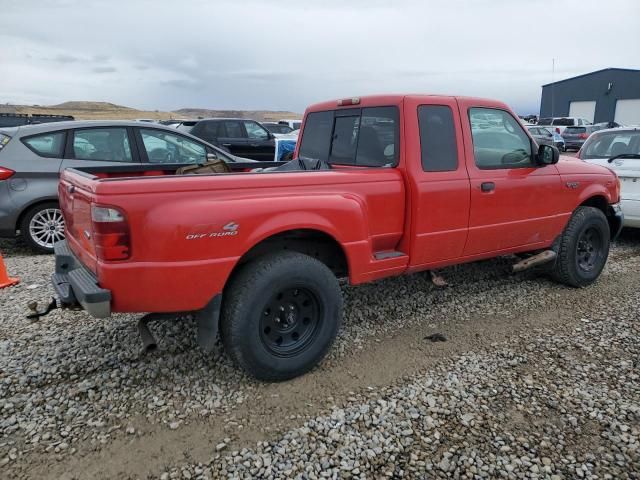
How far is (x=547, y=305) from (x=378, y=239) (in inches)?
83.8

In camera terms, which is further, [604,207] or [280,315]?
[604,207]

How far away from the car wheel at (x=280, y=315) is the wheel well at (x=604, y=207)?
3.38 meters

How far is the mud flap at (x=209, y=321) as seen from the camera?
292 cm

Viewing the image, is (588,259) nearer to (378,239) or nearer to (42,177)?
(378,239)

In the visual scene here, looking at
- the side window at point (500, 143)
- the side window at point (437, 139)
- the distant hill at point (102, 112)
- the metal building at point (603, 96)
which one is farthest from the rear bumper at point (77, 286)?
the distant hill at point (102, 112)

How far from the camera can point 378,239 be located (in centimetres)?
368

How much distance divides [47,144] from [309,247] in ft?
14.7

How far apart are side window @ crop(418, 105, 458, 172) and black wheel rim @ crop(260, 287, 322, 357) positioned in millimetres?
1397

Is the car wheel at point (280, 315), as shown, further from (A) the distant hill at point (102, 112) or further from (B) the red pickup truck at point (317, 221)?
(A) the distant hill at point (102, 112)

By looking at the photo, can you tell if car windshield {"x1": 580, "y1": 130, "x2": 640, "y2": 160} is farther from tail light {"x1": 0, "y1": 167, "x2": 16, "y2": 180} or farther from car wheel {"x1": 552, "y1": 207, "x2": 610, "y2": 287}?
tail light {"x1": 0, "y1": 167, "x2": 16, "y2": 180}

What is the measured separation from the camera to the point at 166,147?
6.71 metres

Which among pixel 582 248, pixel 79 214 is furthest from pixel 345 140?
pixel 582 248

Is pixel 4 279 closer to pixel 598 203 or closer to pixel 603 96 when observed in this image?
pixel 598 203

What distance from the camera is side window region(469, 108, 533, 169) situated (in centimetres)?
413
